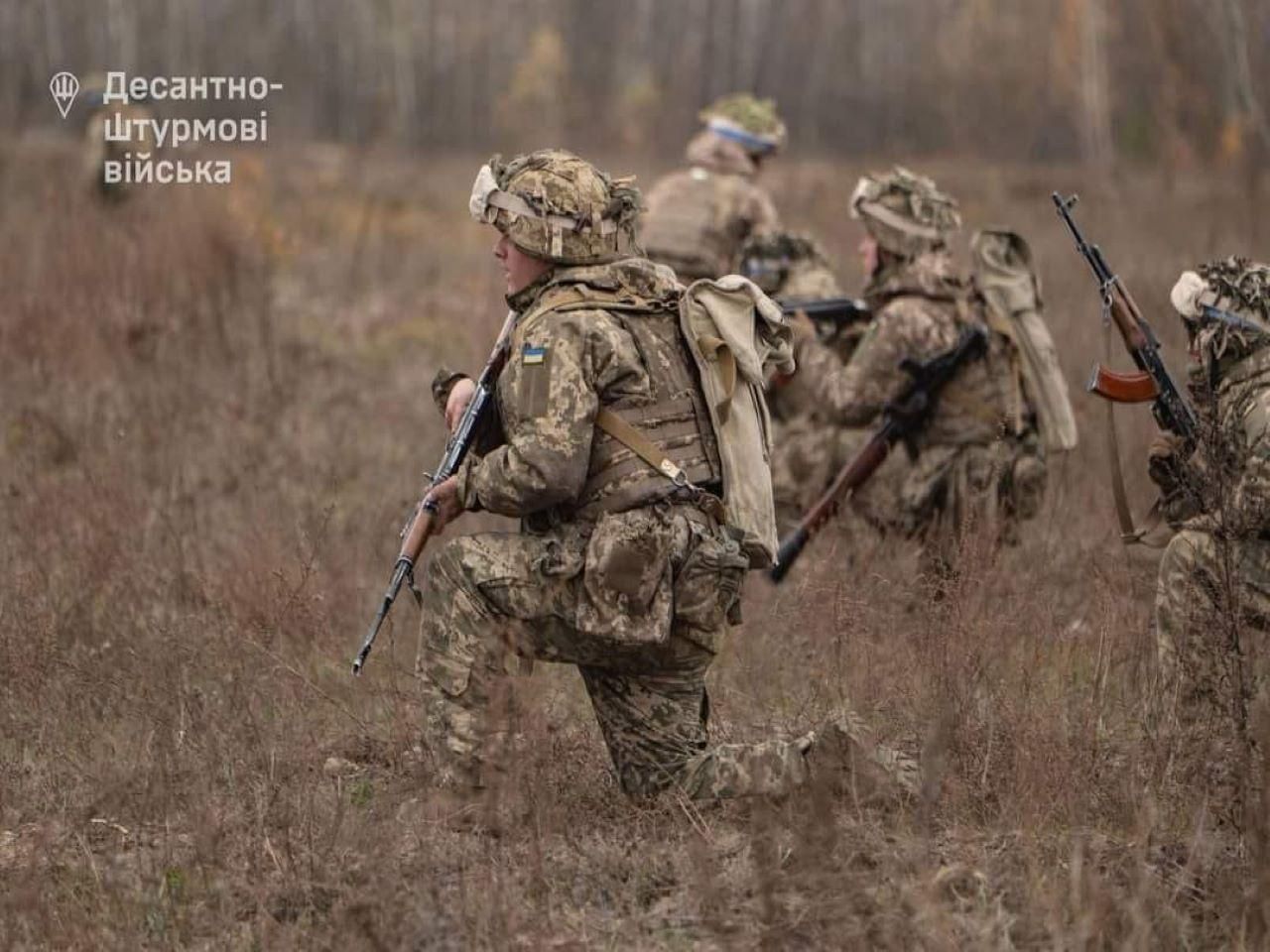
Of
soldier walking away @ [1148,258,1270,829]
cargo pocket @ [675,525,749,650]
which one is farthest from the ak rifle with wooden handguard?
cargo pocket @ [675,525,749,650]

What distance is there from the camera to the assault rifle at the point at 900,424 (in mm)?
6781

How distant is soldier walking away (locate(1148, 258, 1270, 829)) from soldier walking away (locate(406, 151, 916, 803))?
2.72 ft

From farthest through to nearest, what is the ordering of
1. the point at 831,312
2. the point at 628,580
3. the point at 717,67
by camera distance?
the point at 717,67 < the point at 831,312 < the point at 628,580

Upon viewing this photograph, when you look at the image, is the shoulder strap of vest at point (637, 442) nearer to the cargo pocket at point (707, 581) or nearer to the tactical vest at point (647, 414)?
the tactical vest at point (647, 414)

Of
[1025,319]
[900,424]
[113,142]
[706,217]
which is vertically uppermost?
[113,142]

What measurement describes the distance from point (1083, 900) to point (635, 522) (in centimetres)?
135

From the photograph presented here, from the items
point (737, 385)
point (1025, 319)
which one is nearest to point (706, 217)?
point (1025, 319)

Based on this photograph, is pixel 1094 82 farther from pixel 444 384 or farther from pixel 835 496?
pixel 444 384

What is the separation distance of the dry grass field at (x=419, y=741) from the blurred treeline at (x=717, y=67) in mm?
11182

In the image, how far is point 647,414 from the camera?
4414mm

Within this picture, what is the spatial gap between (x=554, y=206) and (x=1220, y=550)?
2.00 meters

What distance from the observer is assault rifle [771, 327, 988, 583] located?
678 centimetres

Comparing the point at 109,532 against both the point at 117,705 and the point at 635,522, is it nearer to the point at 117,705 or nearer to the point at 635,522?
the point at 117,705

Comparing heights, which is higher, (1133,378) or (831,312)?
(831,312)
